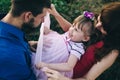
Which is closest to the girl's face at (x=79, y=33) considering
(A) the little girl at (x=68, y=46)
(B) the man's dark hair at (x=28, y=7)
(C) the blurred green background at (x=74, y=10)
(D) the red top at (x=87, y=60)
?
(A) the little girl at (x=68, y=46)

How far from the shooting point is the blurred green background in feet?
21.7

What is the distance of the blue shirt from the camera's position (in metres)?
4.38

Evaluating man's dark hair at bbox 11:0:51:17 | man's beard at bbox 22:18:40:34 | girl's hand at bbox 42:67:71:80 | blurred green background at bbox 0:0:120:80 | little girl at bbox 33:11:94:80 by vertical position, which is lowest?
blurred green background at bbox 0:0:120:80

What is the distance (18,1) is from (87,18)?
830 mm

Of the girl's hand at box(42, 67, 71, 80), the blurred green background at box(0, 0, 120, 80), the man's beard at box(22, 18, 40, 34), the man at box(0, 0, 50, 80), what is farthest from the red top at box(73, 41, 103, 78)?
the blurred green background at box(0, 0, 120, 80)

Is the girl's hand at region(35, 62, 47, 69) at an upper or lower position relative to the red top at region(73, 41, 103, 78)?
upper

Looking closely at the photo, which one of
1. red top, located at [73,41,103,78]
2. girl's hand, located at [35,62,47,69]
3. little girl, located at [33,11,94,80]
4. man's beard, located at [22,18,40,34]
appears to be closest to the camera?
man's beard, located at [22,18,40,34]

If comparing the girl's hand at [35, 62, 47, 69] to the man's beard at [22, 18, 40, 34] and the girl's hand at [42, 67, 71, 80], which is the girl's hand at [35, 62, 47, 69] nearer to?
the girl's hand at [42, 67, 71, 80]

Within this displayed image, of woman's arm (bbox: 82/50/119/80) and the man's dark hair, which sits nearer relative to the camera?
the man's dark hair

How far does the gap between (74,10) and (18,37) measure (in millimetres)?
2886

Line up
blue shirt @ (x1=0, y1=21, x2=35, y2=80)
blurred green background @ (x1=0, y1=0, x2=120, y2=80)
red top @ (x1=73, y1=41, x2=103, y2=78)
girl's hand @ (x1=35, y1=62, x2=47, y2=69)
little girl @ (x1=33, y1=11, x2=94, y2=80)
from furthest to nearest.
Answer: blurred green background @ (x1=0, y1=0, x2=120, y2=80) → red top @ (x1=73, y1=41, x2=103, y2=78) → little girl @ (x1=33, y1=11, x2=94, y2=80) → girl's hand @ (x1=35, y1=62, x2=47, y2=69) → blue shirt @ (x1=0, y1=21, x2=35, y2=80)

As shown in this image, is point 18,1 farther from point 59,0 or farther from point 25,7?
point 59,0

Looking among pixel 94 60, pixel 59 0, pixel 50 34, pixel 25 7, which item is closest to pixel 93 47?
pixel 94 60

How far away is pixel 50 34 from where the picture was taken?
5078 millimetres
